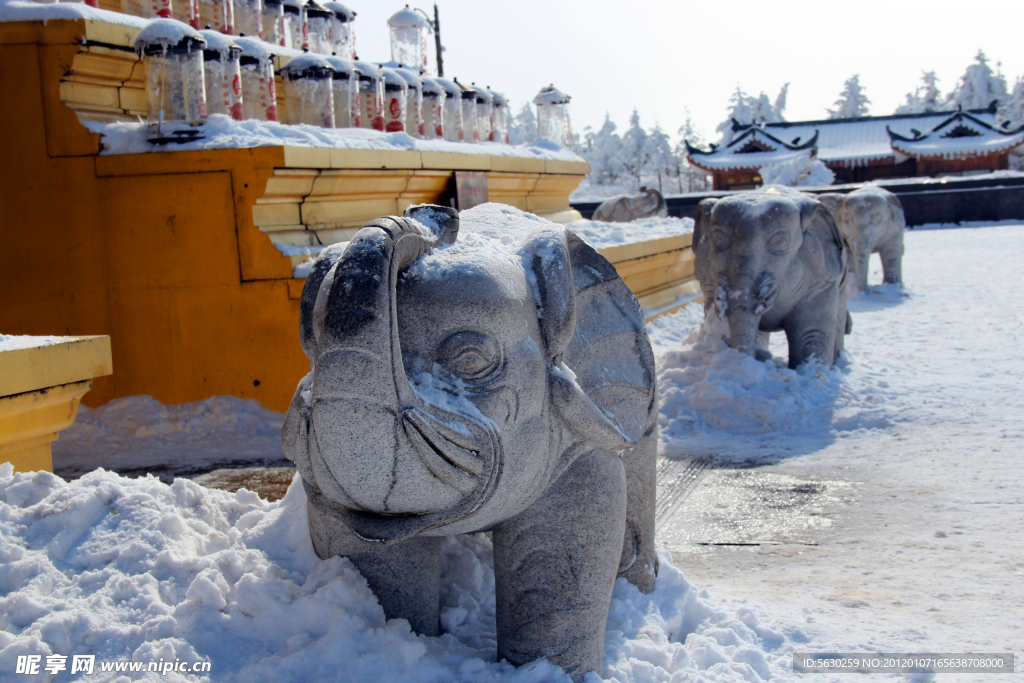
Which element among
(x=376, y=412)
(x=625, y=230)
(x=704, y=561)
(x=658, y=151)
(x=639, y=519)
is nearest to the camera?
(x=376, y=412)

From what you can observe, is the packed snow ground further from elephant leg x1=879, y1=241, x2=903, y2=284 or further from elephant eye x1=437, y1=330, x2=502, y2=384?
elephant leg x1=879, y1=241, x2=903, y2=284

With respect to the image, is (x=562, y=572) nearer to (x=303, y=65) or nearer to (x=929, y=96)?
(x=303, y=65)

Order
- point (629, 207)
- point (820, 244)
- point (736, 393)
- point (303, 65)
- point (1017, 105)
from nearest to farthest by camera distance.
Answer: point (736, 393), point (820, 244), point (303, 65), point (629, 207), point (1017, 105)

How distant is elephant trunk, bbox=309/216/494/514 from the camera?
1.51 meters

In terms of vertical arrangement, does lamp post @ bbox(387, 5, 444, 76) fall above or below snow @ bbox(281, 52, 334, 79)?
above

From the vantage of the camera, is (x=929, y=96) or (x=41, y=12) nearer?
(x=41, y=12)

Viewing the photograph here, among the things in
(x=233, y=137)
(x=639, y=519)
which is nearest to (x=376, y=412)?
(x=639, y=519)

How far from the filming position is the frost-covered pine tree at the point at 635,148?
4206 cm

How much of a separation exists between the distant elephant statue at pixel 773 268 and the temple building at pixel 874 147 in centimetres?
2294

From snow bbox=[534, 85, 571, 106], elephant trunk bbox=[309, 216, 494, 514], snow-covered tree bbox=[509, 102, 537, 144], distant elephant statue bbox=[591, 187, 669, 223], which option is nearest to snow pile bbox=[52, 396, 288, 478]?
elephant trunk bbox=[309, 216, 494, 514]

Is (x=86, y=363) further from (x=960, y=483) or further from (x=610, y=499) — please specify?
(x=960, y=483)

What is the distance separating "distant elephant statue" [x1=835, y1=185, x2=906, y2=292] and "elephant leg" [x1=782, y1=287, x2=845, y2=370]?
468 centimetres

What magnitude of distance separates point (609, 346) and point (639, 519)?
56 cm

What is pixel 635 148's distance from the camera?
42.1 m
